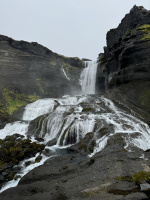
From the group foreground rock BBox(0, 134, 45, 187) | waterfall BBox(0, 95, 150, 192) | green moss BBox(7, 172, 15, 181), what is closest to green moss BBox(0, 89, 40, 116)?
waterfall BBox(0, 95, 150, 192)

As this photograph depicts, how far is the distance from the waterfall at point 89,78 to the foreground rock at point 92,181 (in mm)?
46981

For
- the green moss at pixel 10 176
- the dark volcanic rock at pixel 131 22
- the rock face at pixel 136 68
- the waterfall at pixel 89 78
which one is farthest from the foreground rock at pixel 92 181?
the waterfall at pixel 89 78

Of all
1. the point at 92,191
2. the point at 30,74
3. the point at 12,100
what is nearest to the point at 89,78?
the point at 30,74

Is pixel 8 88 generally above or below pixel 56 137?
above

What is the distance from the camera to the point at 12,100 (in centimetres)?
4147

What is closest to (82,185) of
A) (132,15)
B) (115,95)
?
(115,95)

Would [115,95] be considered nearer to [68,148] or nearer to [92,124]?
[92,124]

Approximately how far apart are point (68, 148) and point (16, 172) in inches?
270

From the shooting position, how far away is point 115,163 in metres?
10.8

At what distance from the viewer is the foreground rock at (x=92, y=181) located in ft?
24.2

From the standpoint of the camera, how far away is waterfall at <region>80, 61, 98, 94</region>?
59.8m

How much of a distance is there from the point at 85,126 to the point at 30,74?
40287 mm

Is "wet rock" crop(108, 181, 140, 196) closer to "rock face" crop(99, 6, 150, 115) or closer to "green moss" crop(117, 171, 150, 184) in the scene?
"green moss" crop(117, 171, 150, 184)

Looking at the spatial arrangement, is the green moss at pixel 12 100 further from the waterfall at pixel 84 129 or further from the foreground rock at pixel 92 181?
the foreground rock at pixel 92 181
